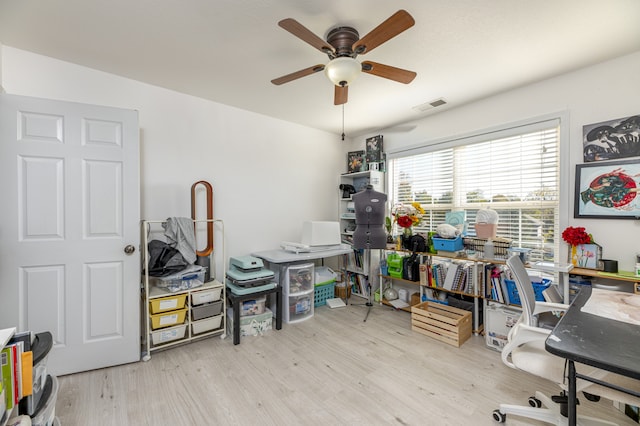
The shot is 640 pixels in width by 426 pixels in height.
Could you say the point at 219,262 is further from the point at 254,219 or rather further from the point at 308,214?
the point at 308,214

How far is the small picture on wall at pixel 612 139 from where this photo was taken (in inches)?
81.8

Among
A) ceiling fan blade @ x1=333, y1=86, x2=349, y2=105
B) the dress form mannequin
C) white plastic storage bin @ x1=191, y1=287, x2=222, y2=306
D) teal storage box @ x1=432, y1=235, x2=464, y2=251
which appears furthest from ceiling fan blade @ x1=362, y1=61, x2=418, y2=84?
white plastic storage bin @ x1=191, y1=287, x2=222, y2=306

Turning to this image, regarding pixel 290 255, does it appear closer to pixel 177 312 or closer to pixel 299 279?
pixel 299 279

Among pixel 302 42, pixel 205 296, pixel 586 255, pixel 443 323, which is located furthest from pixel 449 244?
pixel 205 296

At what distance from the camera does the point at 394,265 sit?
3.36 meters

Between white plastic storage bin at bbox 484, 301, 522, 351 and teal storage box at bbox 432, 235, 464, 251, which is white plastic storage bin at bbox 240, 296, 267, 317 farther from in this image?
white plastic storage bin at bbox 484, 301, 522, 351

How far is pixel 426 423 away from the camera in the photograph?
5.08 feet

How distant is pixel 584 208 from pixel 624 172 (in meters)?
0.36

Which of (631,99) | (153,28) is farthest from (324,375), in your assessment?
(631,99)

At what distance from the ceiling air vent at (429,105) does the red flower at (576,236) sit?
5.64 ft

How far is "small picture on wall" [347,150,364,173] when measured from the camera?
13.1 feet

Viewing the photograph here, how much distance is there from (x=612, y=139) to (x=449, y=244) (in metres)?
1.51

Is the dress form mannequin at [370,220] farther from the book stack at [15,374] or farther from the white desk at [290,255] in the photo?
the book stack at [15,374]

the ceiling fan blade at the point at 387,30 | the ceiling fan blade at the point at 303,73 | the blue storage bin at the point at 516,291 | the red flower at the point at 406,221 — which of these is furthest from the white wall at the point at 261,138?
the ceiling fan blade at the point at 387,30
